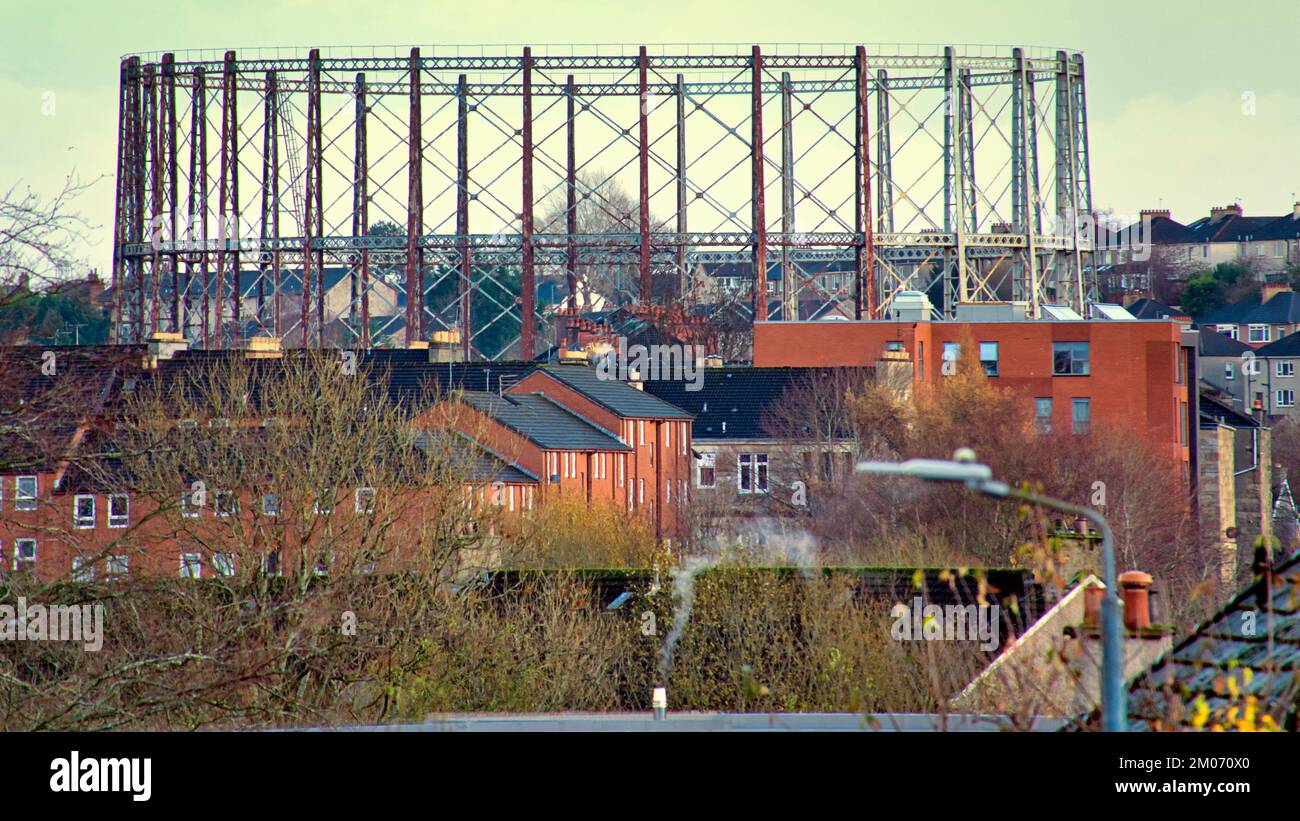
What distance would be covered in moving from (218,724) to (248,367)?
82.4 ft

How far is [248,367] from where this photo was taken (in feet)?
138

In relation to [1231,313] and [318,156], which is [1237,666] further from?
[1231,313]

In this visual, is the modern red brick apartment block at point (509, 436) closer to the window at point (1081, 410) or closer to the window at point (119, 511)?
the window at point (119, 511)

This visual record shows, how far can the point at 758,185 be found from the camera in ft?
178

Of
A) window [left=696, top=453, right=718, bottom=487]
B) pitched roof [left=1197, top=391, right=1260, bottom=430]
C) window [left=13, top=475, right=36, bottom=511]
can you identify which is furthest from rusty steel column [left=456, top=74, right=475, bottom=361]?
window [left=13, top=475, right=36, bottom=511]

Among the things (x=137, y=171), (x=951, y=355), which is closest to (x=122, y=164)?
(x=137, y=171)

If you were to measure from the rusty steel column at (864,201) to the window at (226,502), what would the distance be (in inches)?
1173

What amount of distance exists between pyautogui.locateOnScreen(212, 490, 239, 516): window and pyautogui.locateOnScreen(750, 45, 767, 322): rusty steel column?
93.6ft

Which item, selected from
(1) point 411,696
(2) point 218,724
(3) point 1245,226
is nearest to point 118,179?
(1) point 411,696

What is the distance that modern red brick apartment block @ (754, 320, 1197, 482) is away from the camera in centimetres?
5162

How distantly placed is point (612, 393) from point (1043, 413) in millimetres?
13226

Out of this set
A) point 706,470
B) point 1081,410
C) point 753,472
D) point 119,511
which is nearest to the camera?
point 119,511

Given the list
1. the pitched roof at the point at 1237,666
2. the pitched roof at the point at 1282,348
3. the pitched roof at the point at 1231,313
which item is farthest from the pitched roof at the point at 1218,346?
the pitched roof at the point at 1237,666
